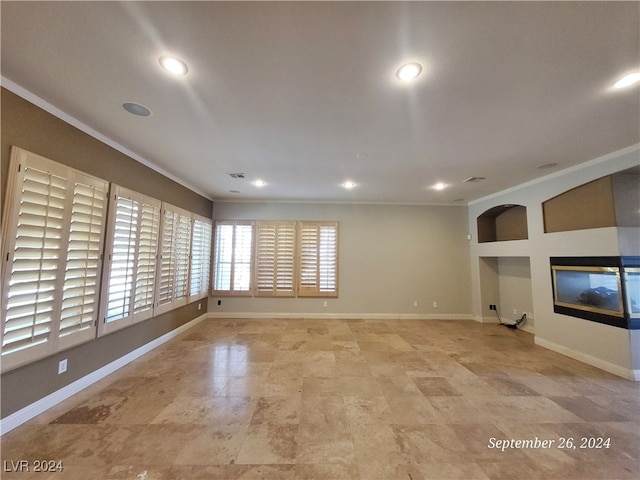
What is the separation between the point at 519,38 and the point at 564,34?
25 cm

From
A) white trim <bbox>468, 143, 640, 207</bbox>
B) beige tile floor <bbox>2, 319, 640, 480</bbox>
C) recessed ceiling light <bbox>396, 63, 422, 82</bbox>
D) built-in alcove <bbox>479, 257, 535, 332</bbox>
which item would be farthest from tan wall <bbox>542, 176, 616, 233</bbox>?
recessed ceiling light <bbox>396, 63, 422, 82</bbox>

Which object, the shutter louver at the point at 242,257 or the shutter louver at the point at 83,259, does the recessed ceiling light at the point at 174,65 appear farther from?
the shutter louver at the point at 242,257

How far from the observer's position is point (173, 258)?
14.4 feet

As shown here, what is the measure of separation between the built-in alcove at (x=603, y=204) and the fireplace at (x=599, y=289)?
507 millimetres

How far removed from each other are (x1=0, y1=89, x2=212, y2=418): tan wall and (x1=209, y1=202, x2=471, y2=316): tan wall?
2.55 metres

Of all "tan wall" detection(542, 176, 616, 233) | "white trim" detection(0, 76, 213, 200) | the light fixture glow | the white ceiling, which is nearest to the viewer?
the white ceiling

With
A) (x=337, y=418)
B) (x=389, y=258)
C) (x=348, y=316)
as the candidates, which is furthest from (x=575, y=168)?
(x=348, y=316)

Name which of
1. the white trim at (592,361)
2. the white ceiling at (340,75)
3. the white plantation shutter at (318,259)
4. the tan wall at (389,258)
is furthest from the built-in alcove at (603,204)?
the white plantation shutter at (318,259)

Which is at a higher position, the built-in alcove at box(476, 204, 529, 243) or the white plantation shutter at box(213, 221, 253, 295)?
the built-in alcove at box(476, 204, 529, 243)

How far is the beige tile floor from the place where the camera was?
1.77m

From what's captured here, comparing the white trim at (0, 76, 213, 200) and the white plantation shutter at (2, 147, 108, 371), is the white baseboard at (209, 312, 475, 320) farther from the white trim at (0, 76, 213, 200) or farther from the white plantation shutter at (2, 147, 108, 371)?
the white trim at (0, 76, 213, 200)

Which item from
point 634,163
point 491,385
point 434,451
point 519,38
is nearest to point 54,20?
point 519,38

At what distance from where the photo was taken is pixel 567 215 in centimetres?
392

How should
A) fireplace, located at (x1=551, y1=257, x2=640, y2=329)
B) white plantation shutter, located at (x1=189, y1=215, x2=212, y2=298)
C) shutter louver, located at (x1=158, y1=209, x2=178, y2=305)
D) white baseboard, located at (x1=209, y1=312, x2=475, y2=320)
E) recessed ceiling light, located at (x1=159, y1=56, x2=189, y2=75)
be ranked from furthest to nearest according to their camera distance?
white baseboard, located at (x1=209, y1=312, x2=475, y2=320) < white plantation shutter, located at (x1=189, y1=215, x2=212, y2=298) < shutter louver, located at (x1=158, y1=209, x2=178, y2=305) < fireplace, located at (x1=551, y1=257, x2=640, y2=329) < recessed ceiling light, located at (x1=159, y1=56, x2=189, y2=75)
